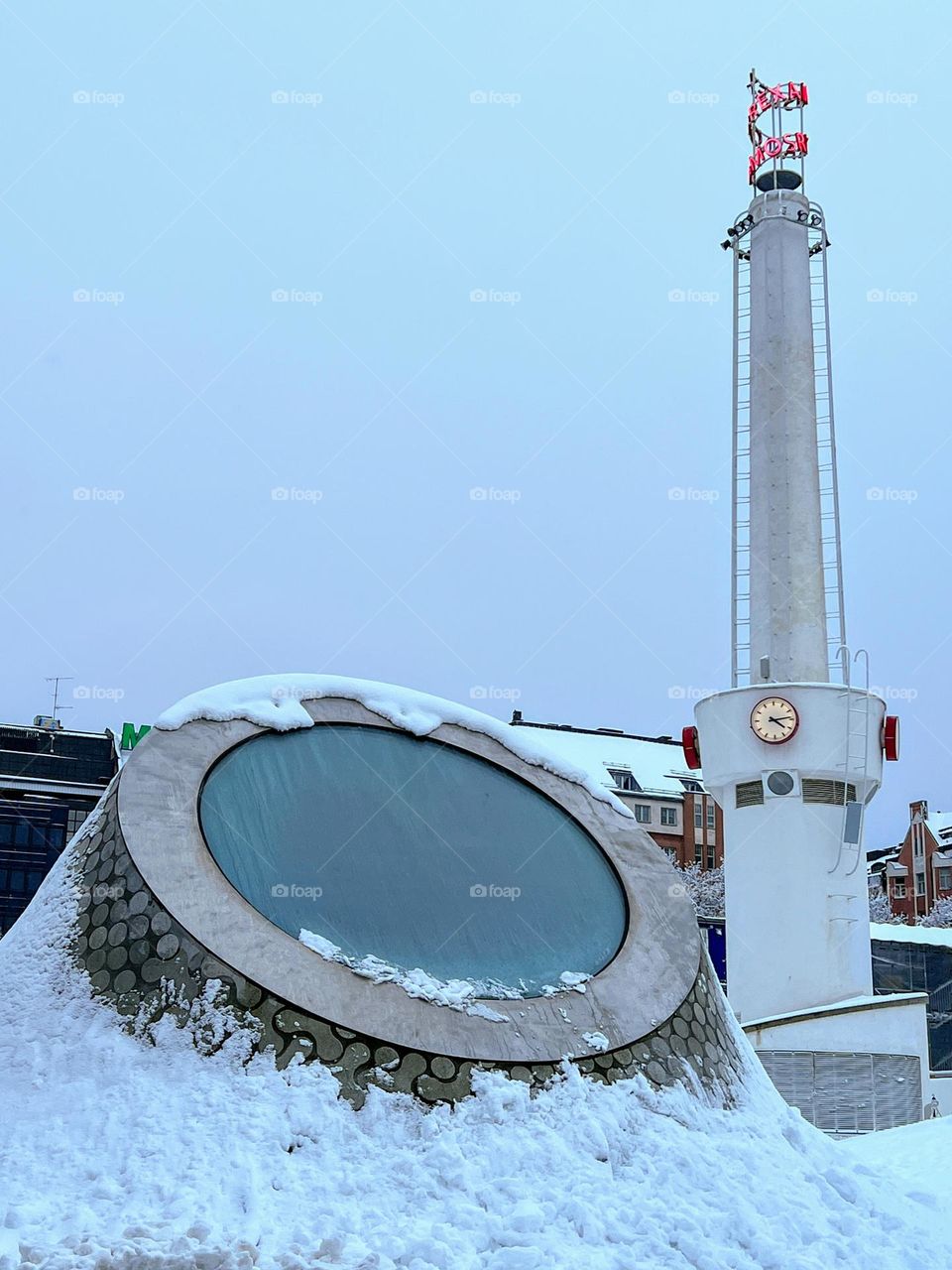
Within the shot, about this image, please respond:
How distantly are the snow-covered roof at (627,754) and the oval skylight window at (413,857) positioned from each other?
209ft

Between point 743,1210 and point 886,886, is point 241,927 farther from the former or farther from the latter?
point 886,886

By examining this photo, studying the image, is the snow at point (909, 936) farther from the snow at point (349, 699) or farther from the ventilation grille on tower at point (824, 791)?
the snow at point (349, 699)

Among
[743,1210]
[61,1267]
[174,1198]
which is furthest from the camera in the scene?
[743,1210]

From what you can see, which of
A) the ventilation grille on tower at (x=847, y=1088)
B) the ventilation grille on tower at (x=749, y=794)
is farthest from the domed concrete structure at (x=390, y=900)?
the ventilation grille on tower at (x=749, y=794)

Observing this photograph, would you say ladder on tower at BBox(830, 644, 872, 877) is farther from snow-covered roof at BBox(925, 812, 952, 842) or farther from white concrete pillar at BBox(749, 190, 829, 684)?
snow-covered roof at BBox(925, 812, 952, 842)

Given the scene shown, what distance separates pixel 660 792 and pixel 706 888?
906 cm

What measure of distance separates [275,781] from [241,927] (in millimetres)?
1676

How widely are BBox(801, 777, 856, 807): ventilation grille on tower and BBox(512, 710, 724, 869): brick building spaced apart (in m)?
41.3

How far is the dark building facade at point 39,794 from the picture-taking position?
57.3 m

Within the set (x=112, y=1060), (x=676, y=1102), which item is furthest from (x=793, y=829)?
(x=112, y=1060)

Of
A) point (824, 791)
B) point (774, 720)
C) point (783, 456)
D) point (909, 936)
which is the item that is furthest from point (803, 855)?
point (783, 456)

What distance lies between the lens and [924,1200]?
8.61 metres

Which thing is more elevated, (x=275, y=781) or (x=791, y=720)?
(x=791, y=720)

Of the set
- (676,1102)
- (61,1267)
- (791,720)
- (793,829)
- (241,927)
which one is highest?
(791,720)
